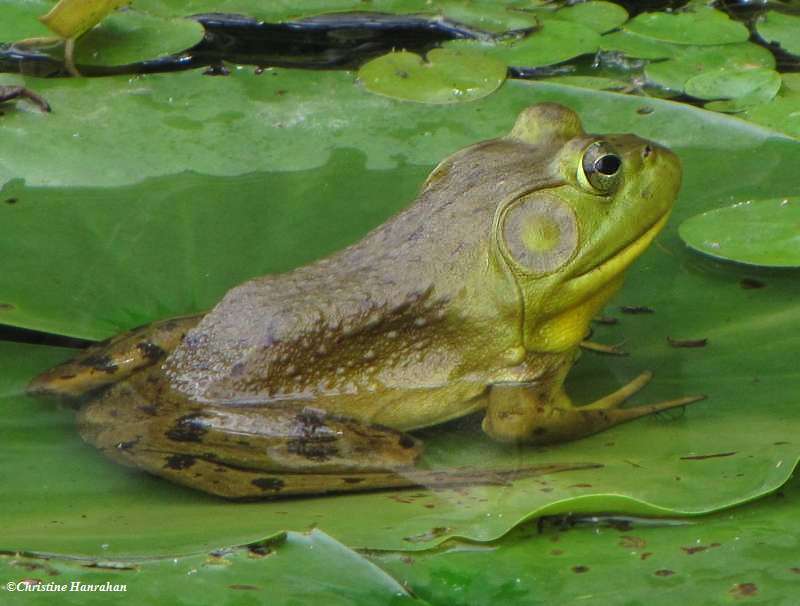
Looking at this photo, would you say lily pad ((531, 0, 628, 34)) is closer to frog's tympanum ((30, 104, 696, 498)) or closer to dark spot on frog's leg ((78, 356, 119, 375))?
frog's tympanum ((30, 104, 696, 498))

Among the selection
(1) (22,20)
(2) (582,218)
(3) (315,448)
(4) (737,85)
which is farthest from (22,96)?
(4) (737,85)

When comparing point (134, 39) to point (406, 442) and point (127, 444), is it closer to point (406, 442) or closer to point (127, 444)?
point (127, 444)

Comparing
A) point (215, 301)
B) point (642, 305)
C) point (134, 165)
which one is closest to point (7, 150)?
point (134, 165)

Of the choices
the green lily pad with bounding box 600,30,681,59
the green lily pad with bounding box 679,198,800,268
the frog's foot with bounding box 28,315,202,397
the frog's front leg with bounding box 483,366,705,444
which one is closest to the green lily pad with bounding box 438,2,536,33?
the green lily pad with bounding box 600,30,681,59

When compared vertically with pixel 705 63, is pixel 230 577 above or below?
below

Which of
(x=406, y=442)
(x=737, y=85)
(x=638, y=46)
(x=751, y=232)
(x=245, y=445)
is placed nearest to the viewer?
(x=245, y=445)

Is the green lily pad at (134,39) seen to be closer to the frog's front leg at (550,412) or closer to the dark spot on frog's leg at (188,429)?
the dark spot on frog's leg at (188,429)

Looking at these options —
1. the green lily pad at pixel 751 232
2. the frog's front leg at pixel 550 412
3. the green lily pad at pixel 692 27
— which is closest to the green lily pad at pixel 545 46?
the green lily pad at pixel 692 27
